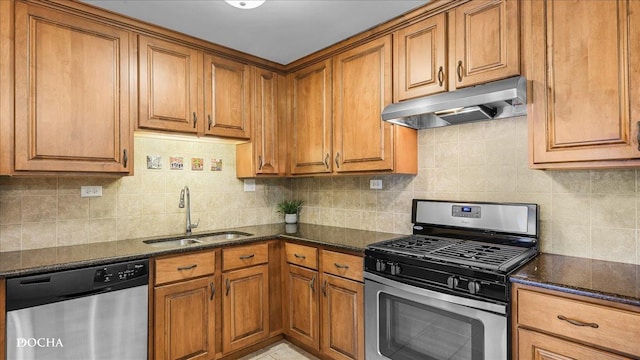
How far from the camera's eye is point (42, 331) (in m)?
1.75

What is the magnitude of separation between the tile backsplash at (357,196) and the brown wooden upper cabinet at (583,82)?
0.35 meters

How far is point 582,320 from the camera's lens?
135 centimetres

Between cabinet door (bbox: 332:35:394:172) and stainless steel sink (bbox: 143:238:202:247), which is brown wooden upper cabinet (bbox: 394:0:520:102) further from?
stainless steel sink (bbox: 143:238:202:247)

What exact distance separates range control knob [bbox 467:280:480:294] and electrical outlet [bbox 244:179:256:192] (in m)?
2.24

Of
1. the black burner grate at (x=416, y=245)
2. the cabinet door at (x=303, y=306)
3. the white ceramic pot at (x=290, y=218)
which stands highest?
the white ceramic pot at (x=290, y=218)

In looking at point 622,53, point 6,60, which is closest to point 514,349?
point 622,53

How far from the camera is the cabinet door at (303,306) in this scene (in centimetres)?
253

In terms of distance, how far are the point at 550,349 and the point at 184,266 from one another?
204 centimetres

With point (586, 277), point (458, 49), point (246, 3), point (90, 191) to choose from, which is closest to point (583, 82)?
point (458, 49)

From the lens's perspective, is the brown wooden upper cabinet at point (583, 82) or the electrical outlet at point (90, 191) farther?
the electrical outlet at point (90, 191)

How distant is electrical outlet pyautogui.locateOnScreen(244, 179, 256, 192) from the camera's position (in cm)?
331

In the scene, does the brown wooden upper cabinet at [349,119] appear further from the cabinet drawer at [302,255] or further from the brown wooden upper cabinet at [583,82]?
the brown wooden upper cabinet at [583,82]

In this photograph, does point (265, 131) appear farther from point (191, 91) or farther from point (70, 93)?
point (70, 93)

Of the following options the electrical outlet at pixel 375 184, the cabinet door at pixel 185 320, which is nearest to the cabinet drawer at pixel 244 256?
the cabinet door at pixel 185 320
